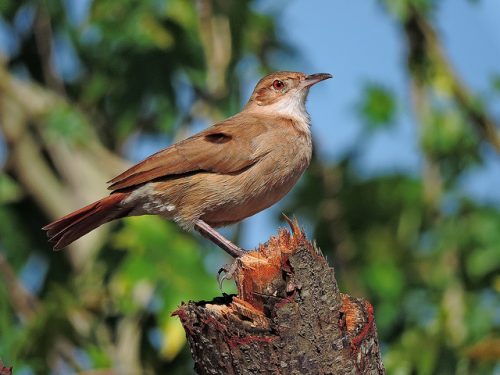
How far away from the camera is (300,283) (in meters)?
4.75

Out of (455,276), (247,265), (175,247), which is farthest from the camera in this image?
(455,276)

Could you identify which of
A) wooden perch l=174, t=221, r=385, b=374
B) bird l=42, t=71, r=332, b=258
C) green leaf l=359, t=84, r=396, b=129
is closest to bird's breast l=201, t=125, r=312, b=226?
bird l=42, t=71, r=332, b=258

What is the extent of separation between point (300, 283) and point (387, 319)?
18.8 ft

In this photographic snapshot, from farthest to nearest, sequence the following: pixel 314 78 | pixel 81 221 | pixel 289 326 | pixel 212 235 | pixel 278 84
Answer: pixel 278 84 < pixel 314 78 < pixel 212 235 < pixel 81 221 < pixel 289 326

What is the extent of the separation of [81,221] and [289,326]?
2.38m

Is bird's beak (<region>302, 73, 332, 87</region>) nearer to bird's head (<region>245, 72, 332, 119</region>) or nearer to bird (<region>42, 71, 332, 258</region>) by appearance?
bird's head (<region>245, 72, 332, 119</region>)

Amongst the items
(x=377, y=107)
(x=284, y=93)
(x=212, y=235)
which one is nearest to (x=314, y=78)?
(x=284, y=93)

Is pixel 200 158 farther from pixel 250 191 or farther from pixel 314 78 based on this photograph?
pixel 314 78

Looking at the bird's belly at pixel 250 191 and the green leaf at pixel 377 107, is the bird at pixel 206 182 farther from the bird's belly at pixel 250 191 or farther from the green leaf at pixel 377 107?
the green leaf at pixel 377 107

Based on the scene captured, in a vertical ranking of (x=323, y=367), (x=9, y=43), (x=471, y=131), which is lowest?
(x=323, y=367)

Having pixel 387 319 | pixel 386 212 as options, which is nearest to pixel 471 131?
pixel 386 212

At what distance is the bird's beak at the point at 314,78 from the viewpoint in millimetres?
7541

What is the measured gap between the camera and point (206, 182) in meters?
6.77

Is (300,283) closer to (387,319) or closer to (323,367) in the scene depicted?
(323,367)
